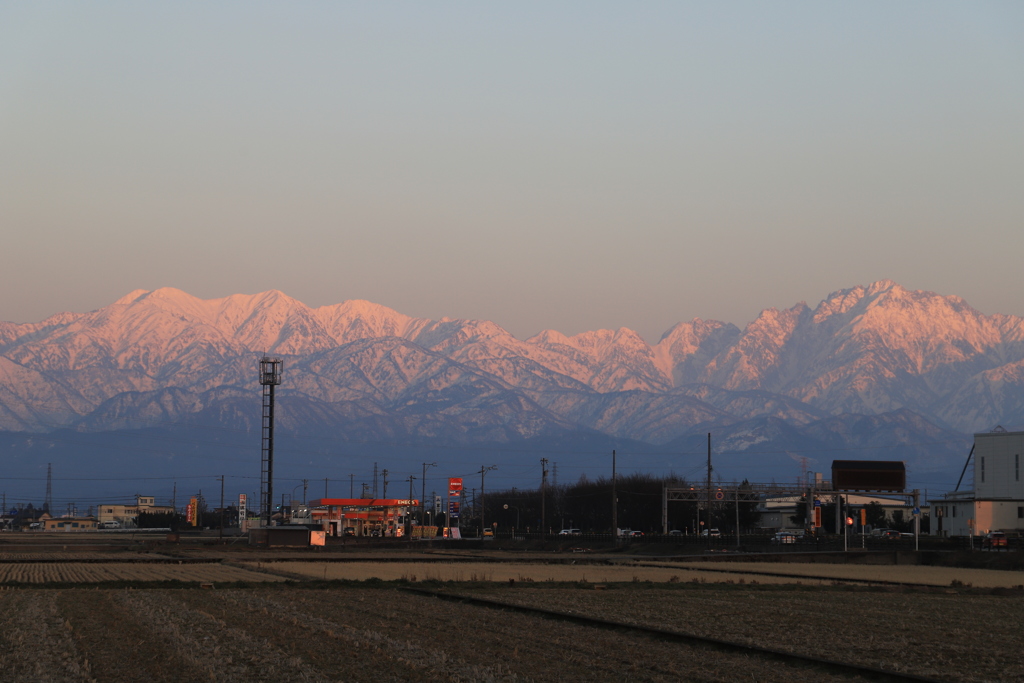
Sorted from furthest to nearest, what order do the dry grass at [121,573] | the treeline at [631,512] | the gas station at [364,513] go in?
the treeline at [631,512] → the gas station at [364,513] → the dry grass at [121,573]

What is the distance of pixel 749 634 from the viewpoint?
2620cm

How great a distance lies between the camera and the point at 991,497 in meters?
119

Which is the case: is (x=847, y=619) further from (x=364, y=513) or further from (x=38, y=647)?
(x=364, y=513)

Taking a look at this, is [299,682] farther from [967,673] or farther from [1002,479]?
[1002,479]

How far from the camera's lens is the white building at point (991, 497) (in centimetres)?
10681

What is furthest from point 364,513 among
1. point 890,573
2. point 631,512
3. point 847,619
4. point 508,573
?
point 847,619

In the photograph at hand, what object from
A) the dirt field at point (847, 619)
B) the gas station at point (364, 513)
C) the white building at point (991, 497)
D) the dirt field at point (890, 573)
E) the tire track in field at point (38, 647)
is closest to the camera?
the tire track in field at point (38, 647)

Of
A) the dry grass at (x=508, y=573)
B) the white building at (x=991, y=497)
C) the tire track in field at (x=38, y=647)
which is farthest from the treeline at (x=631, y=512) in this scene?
the tire track in field at (x=38, y=647)

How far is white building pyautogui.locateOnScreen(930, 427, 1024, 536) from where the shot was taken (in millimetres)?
106812

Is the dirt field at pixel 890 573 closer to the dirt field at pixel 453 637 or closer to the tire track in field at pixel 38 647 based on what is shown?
the dirt field at pixel 453 637

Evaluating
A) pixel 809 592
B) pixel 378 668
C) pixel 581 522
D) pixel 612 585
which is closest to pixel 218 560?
pixel 612 585

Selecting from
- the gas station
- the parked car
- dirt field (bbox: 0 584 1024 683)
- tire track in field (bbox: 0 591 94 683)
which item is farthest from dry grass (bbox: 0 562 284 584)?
the gas station

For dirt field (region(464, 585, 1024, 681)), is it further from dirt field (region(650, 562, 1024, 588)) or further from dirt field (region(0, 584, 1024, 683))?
dirt field (region(650, 562, 1024, 588))

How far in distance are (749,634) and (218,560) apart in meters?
50.7
